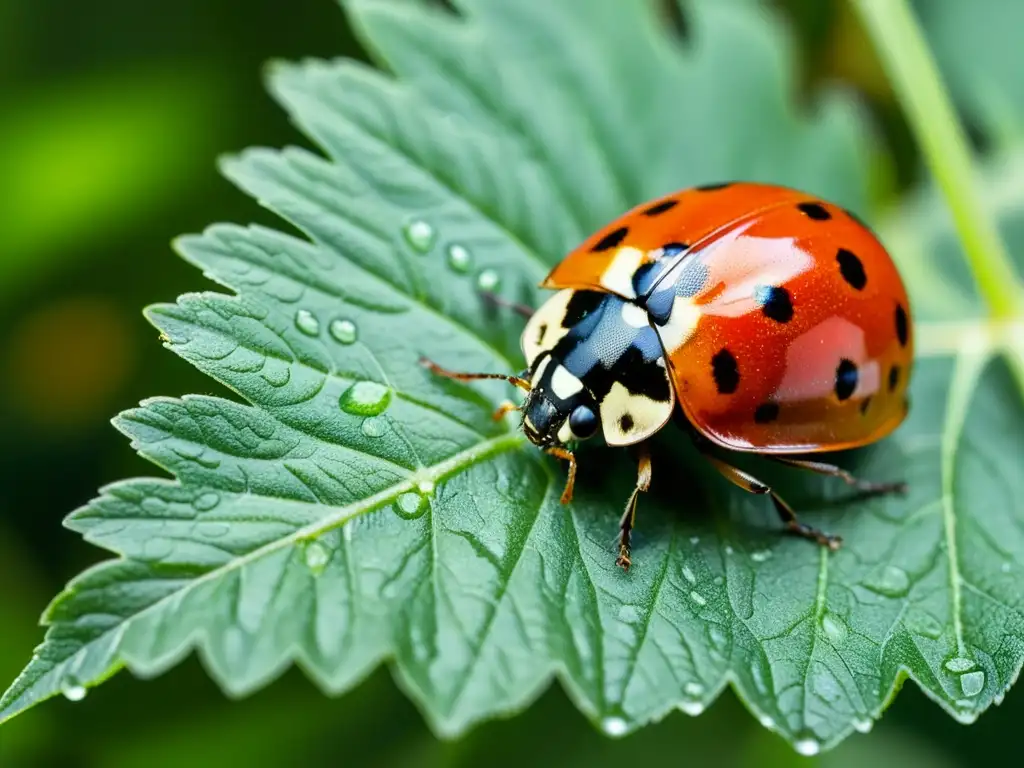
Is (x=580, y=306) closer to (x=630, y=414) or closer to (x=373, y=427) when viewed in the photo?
(x=630, y=414)

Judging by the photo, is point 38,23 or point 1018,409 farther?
point 38,23

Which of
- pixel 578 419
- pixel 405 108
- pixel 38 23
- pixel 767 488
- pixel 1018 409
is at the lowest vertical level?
pixel 1018 409

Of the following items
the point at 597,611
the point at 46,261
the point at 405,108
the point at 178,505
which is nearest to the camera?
the point at 178,505

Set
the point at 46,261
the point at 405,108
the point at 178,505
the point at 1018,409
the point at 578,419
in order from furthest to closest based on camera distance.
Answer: the point at 46,261 → the point at 1018,409 → the point at 405,108 → the point at 578,419 → the point at 178,505

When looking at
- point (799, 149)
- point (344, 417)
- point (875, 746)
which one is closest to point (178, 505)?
point (344, 417)

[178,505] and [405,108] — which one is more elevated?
[405,108]

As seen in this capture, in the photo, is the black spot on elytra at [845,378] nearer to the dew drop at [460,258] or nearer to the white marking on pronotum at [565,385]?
the white marking on pronotum at [565,385]

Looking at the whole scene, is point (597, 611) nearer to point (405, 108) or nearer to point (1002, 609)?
point (1002, 609)

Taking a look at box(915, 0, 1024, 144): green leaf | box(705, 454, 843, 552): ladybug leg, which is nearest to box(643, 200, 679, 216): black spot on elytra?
box(705, 454, 843, 552): ladybug leg
